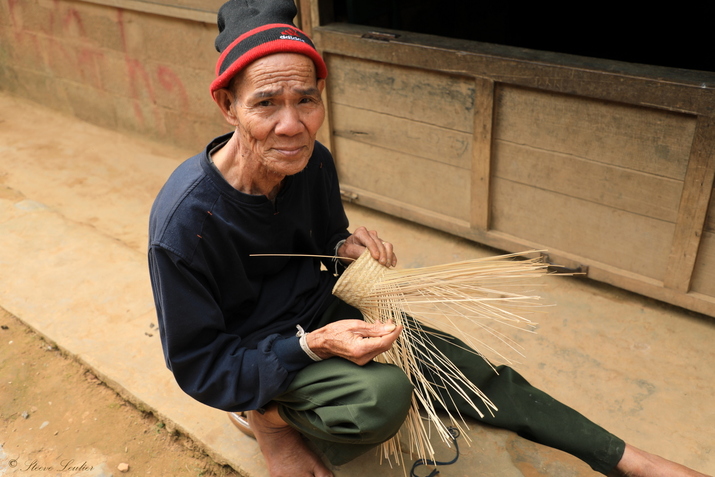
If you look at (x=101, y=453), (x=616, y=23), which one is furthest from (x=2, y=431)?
(x=616, y=23)

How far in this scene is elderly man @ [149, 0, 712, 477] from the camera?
1.63 metres

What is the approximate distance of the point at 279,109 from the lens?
5.35 feet

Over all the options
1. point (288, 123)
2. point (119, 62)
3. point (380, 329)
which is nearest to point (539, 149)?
point (380, 329)

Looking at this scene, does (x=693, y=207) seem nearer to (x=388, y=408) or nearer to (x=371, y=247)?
(x=371, y=247)

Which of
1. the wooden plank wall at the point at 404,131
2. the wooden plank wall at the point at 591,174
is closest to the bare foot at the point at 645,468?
the wooden plank wall at the point at 591,174

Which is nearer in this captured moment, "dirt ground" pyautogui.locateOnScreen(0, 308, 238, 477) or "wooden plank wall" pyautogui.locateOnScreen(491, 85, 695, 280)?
"dirt ground" pyautogui.locateOnScreen(0, 308, 238, 477)

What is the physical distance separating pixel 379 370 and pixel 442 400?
0.41 meters

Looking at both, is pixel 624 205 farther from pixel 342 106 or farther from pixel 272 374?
pixel 272 374

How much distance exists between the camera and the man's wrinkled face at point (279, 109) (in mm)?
1591

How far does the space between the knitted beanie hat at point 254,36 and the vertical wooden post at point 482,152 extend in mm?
1504

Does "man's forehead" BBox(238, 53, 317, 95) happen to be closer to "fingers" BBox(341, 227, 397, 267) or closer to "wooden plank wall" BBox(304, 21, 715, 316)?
"fingers" BBox(341, 227, 397, 267)

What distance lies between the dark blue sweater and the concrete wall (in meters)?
2.40

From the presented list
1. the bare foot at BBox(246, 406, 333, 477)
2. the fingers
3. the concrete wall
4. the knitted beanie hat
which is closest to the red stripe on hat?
the knitted beanie hat

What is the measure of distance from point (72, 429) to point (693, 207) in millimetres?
2517
